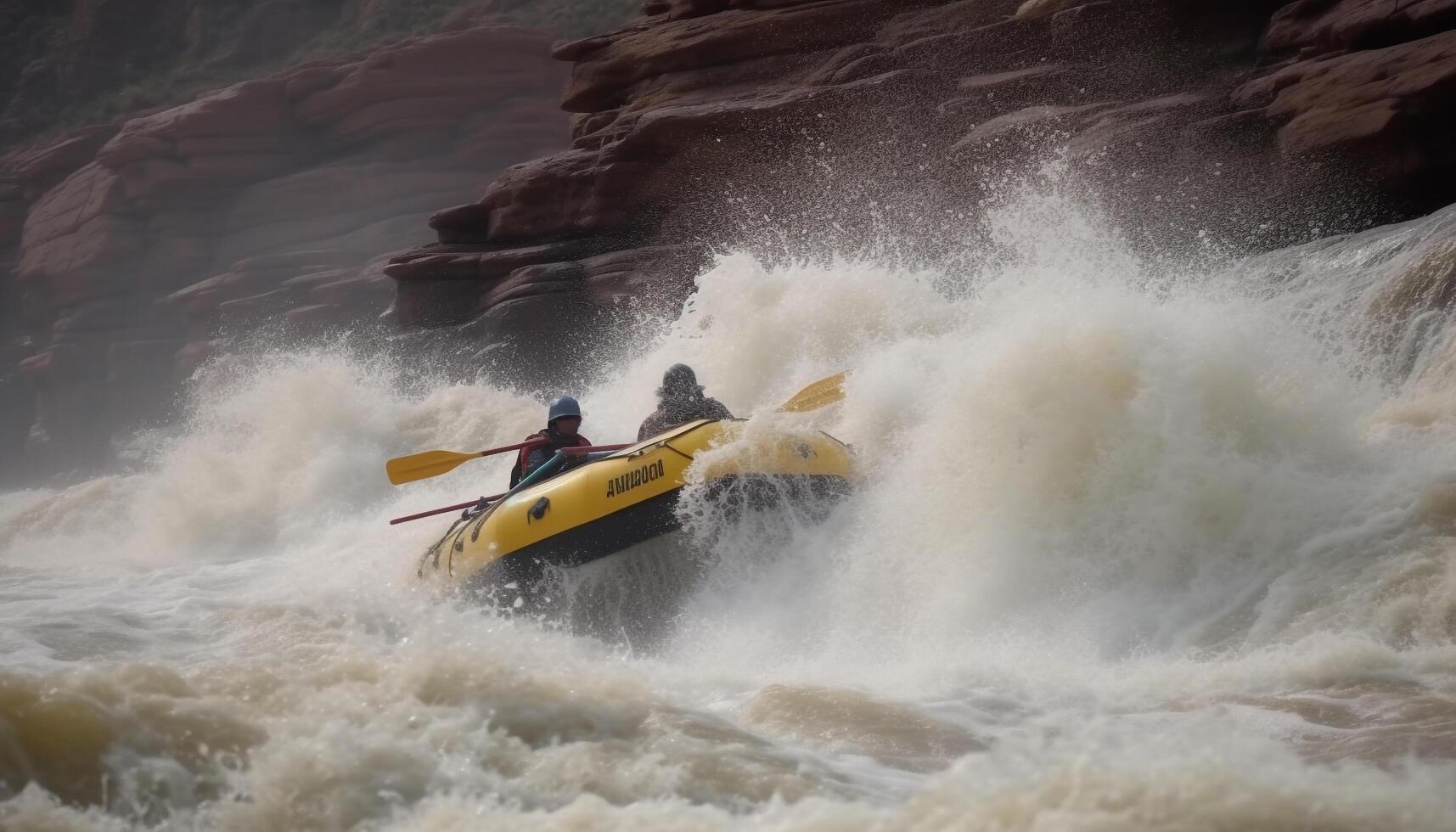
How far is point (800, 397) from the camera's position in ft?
23.7

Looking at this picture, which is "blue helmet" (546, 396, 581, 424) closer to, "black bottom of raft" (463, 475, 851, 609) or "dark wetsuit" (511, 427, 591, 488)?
"dark wetsuit" (511, 427, 591, 488)

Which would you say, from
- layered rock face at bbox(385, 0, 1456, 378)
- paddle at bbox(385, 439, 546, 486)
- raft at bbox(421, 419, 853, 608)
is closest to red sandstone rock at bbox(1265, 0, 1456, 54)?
layered rock face at bbox(385, 0, 1456, 378)

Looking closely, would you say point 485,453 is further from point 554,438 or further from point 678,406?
point 678,406

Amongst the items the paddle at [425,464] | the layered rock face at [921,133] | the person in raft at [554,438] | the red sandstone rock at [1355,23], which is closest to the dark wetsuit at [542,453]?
the person in raft at [554,438]

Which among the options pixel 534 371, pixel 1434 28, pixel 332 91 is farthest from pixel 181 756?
pixel 332 91

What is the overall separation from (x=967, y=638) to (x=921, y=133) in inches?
384

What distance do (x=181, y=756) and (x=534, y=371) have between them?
13157 millimetres

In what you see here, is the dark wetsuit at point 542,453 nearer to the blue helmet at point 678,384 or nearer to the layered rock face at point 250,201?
the blue helmet at point 678,384

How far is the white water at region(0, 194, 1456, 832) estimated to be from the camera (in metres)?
3.34

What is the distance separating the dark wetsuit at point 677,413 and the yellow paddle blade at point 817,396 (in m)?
0.48

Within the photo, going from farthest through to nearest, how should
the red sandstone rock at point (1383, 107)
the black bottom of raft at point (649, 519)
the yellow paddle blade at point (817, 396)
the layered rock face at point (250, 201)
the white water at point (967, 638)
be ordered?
1. the layered rock face at point (250, 201)
2. the red sandstone rock at point (1383, 107)
3. the yellow paddle blade at point (817, 396)
4. the black bottom of raft at point (649, 519)
5. the white water at point (967, 638)

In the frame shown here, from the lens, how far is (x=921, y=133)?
46.5ft

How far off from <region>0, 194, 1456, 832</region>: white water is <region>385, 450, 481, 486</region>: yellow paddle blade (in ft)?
2.36

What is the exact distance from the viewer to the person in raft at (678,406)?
746cm
